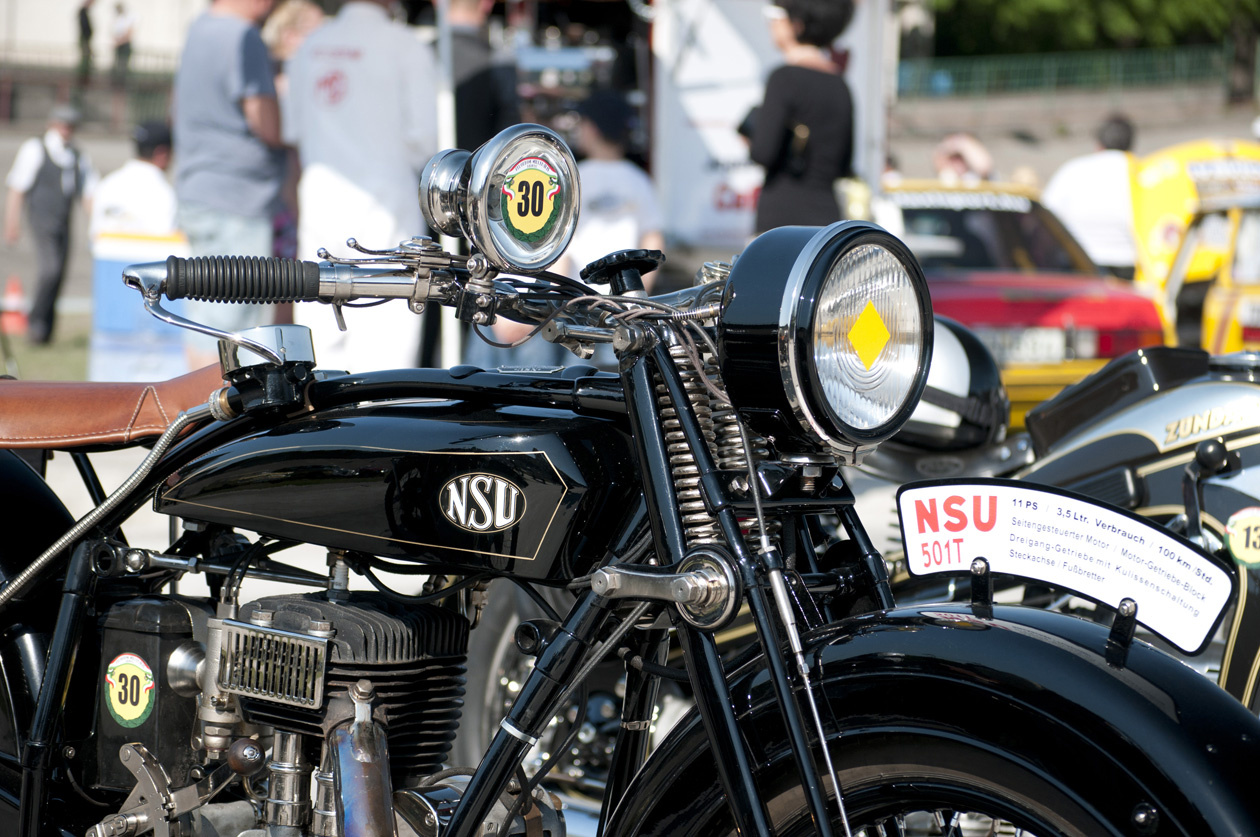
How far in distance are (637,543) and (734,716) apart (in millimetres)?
287

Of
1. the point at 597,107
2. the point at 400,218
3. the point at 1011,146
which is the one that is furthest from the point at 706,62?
the point at 1011,146

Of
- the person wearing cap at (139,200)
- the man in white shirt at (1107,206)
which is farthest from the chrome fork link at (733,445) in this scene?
the man in white shirt at (1107,206)

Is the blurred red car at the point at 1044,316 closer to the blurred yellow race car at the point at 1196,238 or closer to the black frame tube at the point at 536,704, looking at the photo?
the blurred yellow race car at the point at 1196,238

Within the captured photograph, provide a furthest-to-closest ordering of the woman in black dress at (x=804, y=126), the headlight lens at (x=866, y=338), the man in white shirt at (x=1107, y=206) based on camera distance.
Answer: the man in white shirt at (x=1107, y=206) → the woman in black dress at (x=804, y=126) → the headlight lens at (x=866, y=338)

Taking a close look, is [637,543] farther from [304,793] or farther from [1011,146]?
[1011,146]

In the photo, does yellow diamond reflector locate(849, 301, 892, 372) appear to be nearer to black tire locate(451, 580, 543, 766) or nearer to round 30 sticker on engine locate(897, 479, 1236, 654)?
round 30 sticker on engine locate(897, 479, 1236, 654)

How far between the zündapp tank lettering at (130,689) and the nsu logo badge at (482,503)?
67 centimetres

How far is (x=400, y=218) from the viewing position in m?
5.70

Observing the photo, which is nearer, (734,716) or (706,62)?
(734,716)

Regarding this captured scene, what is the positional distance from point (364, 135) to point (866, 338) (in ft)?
14.2

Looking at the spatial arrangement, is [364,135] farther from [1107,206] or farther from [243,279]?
[1107,206]

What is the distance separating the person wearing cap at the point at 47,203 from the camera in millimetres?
10898

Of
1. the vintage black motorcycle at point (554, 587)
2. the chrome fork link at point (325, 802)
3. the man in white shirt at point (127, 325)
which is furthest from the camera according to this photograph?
the man in white shirt at point (127, 325)

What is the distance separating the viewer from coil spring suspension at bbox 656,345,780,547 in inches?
61.0
